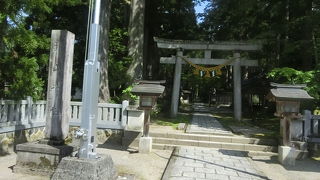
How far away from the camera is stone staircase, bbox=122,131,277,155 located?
1105cm

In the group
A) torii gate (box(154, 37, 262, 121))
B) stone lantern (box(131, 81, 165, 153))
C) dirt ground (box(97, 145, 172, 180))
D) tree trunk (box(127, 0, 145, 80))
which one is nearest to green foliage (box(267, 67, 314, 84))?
stone lantern (box(131, 81, 165, 153))

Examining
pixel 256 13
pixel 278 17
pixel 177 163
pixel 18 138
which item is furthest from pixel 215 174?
pixel 256 13

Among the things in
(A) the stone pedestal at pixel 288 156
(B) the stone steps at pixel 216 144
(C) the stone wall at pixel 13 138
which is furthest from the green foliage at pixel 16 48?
(A) the stone pedestal at pixel 288 156

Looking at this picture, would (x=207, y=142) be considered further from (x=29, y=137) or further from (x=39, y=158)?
(x=39, y=158)

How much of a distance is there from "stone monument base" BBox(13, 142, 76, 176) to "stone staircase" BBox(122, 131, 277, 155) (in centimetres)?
408

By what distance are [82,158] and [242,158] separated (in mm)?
5302

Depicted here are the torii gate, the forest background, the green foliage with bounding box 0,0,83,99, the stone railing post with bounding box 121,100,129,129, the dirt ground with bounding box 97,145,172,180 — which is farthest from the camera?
the torii gate

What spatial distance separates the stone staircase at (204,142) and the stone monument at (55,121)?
3.73 metres

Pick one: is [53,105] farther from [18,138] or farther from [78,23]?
[78,23]

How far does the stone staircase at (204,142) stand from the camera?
11047mm

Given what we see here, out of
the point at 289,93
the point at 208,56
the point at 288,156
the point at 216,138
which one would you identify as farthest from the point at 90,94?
the point at 208,56

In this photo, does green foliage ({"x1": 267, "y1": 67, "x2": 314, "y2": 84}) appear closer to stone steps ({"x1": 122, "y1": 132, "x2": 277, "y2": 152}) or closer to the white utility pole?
stone steps ({"x1": 122, "y1": 132, "x2": 277, "y2": 152})

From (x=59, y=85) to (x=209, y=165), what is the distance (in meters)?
4.09

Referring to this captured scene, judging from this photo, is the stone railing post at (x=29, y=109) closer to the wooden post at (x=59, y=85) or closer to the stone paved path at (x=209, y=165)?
the wooden post at (x=59, y=85)
